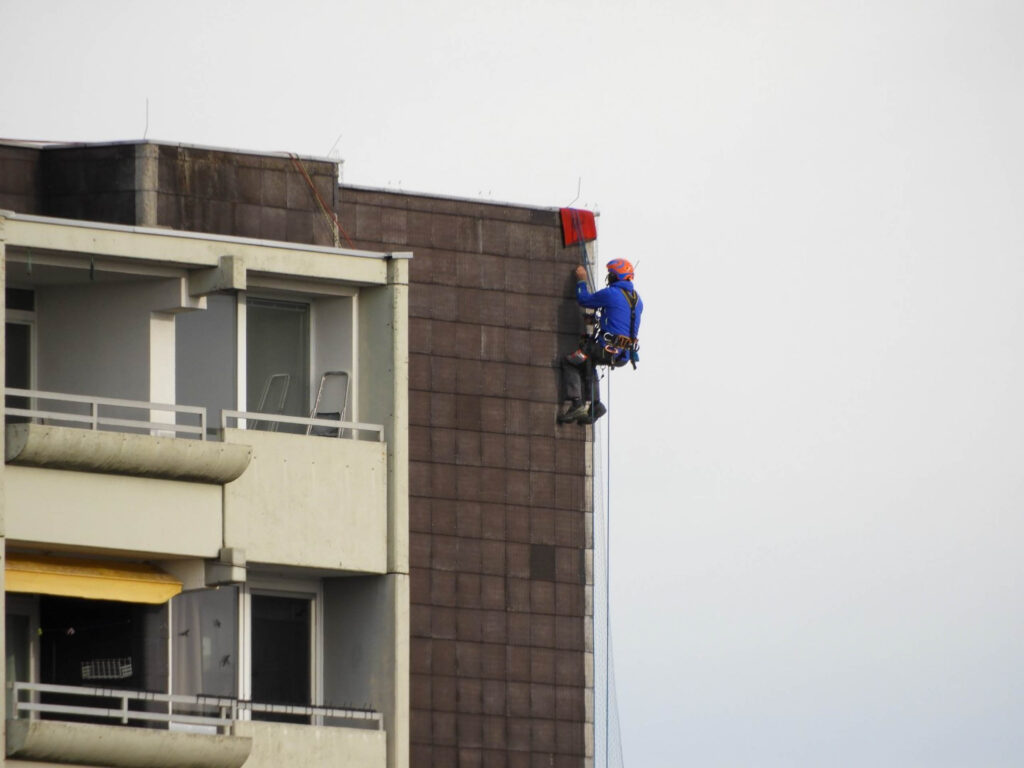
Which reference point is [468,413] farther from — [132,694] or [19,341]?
[132,694]

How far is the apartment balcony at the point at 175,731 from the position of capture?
31.7 m

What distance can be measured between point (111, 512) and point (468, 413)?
20.0 ft

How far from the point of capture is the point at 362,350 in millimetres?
35188

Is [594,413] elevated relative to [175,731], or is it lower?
elevated

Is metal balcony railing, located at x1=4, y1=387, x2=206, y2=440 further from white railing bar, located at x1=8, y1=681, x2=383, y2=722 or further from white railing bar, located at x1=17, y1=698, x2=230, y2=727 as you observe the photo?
white railing bar, located at x1=17, y1=698, x2=230, y2=727

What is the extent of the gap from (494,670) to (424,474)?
2441 millimetres

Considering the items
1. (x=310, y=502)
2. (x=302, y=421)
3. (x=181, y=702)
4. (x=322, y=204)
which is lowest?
(x=181, y=702)

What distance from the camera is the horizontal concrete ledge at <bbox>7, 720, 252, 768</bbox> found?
31406 millimetres

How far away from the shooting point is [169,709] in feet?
110

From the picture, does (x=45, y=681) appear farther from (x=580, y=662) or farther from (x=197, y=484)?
(x=580, y=662)

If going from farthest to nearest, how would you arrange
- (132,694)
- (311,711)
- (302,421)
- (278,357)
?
(278,357), (302,421), (311,711), (132,694)

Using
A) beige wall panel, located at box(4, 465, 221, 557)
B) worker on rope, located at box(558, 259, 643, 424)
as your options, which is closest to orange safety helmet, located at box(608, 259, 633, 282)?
worker on rope, located at box(558, 259, 643, 424)

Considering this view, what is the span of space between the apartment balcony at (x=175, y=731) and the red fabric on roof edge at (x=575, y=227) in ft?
23.9

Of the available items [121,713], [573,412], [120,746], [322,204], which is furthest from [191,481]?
[573,412]
